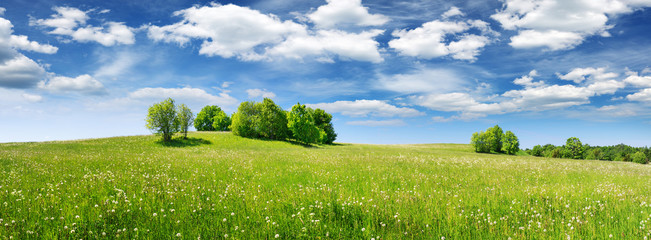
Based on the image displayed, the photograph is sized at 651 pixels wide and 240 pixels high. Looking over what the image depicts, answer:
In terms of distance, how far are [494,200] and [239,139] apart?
51.5m

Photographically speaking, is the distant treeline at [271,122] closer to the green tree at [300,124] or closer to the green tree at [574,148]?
the green tree at [300,124]

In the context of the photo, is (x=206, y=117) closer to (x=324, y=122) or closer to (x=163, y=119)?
(x=324, y=122)

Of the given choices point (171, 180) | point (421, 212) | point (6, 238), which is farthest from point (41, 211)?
point (421, 212)

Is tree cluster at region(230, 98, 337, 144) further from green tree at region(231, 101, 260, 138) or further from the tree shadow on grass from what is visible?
the tree shadow on grass

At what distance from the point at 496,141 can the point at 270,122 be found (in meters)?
63.4

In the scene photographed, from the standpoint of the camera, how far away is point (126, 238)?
4984 millimetres

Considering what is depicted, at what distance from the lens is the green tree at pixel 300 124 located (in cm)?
6085

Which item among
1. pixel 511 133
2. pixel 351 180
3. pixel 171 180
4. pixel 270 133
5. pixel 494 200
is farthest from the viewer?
pixel 511 133

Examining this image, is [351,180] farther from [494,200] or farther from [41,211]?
[41,211]

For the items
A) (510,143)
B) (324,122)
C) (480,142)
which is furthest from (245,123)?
(510,143)

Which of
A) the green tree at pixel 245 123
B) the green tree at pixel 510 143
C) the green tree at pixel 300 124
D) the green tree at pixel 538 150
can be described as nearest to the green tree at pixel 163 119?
the green tree at pixel 245 123

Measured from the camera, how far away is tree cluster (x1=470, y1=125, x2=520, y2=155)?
79381mm

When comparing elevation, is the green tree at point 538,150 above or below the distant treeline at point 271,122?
below

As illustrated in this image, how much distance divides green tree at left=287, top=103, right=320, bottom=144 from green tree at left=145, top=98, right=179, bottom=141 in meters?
22.2
